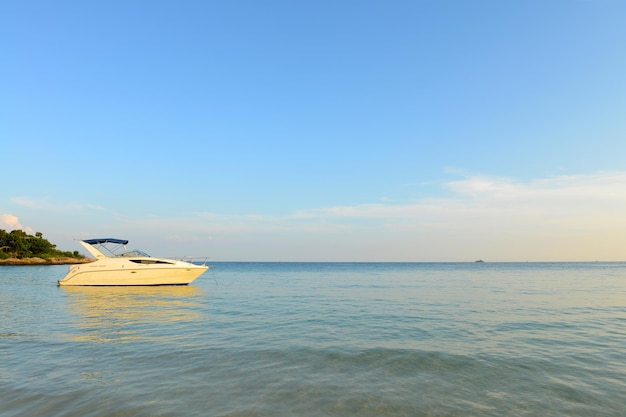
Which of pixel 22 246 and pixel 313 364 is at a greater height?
pixel 22 246

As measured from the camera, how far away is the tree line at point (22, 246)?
93.1 metres

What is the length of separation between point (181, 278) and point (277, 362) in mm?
27954

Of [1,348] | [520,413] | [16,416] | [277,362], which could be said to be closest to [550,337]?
[520,413]

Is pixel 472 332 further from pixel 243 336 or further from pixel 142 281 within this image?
pixel 142 281

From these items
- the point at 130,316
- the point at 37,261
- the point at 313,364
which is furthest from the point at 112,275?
the point at 37,261

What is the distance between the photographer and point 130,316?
59.5 feet

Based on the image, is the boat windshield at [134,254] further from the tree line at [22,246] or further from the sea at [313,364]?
the tree line at [22,246]

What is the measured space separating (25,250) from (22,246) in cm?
156

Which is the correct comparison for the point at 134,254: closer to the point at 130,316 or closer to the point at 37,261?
the point at 130,316

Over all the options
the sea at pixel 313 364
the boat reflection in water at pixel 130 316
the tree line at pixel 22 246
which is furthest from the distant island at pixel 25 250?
the sea at pixel 313 364

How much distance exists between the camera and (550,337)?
519 inches

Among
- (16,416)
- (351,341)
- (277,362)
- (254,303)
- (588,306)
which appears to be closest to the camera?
(16,416)

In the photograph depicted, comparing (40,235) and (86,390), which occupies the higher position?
(40,235)

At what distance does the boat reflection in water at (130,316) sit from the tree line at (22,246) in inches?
3392
